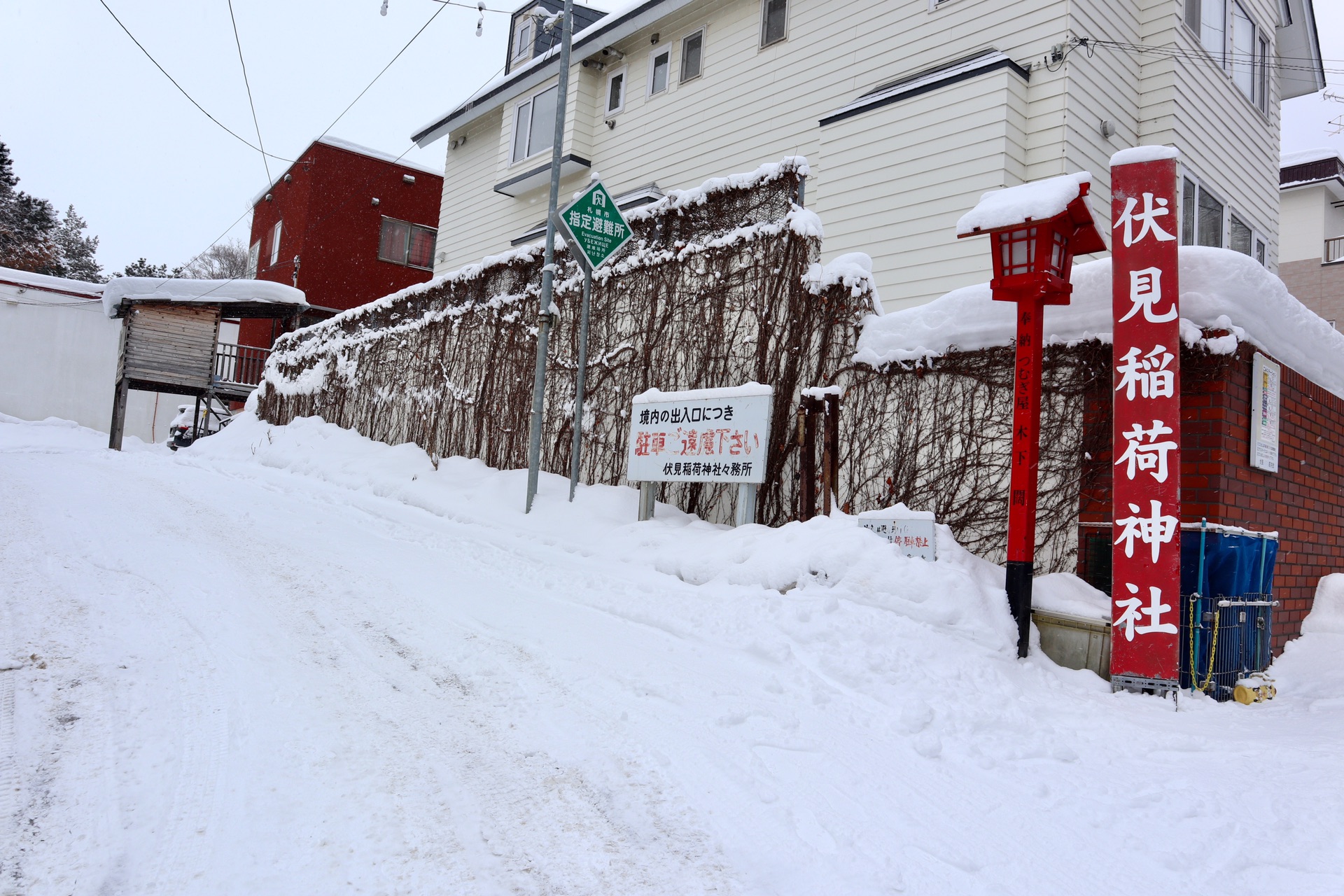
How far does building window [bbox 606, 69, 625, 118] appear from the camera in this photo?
14.7 meters

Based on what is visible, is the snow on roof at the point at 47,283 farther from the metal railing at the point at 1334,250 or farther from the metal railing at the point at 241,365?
the metal railing at the point at 1334,250

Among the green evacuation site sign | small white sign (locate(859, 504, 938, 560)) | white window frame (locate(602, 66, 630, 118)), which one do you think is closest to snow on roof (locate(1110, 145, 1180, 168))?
small white sign (locate(859, 504, 938, 560))

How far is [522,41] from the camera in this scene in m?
19.1

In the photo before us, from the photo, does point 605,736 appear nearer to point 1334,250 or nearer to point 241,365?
point 1334,250

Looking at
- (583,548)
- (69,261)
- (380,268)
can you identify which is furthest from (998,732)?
(69,261)

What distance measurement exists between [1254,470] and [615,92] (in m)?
12.2

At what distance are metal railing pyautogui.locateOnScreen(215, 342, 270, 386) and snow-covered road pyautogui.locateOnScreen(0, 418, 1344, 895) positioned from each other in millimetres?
16243

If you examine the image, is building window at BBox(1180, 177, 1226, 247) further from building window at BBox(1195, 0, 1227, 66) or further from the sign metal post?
the sign metal post

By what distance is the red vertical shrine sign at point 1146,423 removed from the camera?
15.6 feet

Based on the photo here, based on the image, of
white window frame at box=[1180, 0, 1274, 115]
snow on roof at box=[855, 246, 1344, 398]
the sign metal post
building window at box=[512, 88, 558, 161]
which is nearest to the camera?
snow on roof at box=[855, 246, 1344, 398]

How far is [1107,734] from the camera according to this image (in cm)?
402

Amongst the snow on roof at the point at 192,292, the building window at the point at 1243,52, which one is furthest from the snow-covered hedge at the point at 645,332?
the building window at the point at 1243,52

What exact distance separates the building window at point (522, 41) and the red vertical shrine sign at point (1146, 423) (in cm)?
1620

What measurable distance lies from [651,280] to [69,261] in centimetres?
5504
